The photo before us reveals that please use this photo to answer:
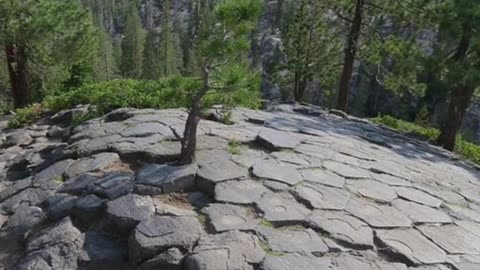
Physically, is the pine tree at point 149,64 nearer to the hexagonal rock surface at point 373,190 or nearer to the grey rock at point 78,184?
the grey rock at point 78,184

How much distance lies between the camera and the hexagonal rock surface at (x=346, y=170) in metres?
5.45

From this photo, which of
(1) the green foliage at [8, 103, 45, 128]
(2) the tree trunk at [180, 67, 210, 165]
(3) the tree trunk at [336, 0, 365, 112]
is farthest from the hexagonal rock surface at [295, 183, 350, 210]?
(3) the tree trunk at [336, 0, 365, 112]

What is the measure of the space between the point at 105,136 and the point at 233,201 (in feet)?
8.73

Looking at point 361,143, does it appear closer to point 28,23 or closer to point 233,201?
point 233,201

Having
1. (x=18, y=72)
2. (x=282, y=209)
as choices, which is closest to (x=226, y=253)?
(x=282, y=209)

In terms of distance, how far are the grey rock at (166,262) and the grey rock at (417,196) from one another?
8.83 ft

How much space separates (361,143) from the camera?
24.4ft

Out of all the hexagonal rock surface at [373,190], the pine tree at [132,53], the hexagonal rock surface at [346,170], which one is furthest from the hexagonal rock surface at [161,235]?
the pine tree at [132,53]

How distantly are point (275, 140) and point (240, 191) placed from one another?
1.78 meters

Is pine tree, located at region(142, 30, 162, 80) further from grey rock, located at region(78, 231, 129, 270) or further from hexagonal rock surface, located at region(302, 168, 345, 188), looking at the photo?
grey rock, located at region(78, 231, 129, 270)

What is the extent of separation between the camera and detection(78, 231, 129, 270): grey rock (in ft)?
12.5

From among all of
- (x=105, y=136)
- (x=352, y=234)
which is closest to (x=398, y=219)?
(x=352, y=234)

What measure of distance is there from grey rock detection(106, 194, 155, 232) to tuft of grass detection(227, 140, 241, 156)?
4.78 ft

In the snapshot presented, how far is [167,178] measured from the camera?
4.73m
